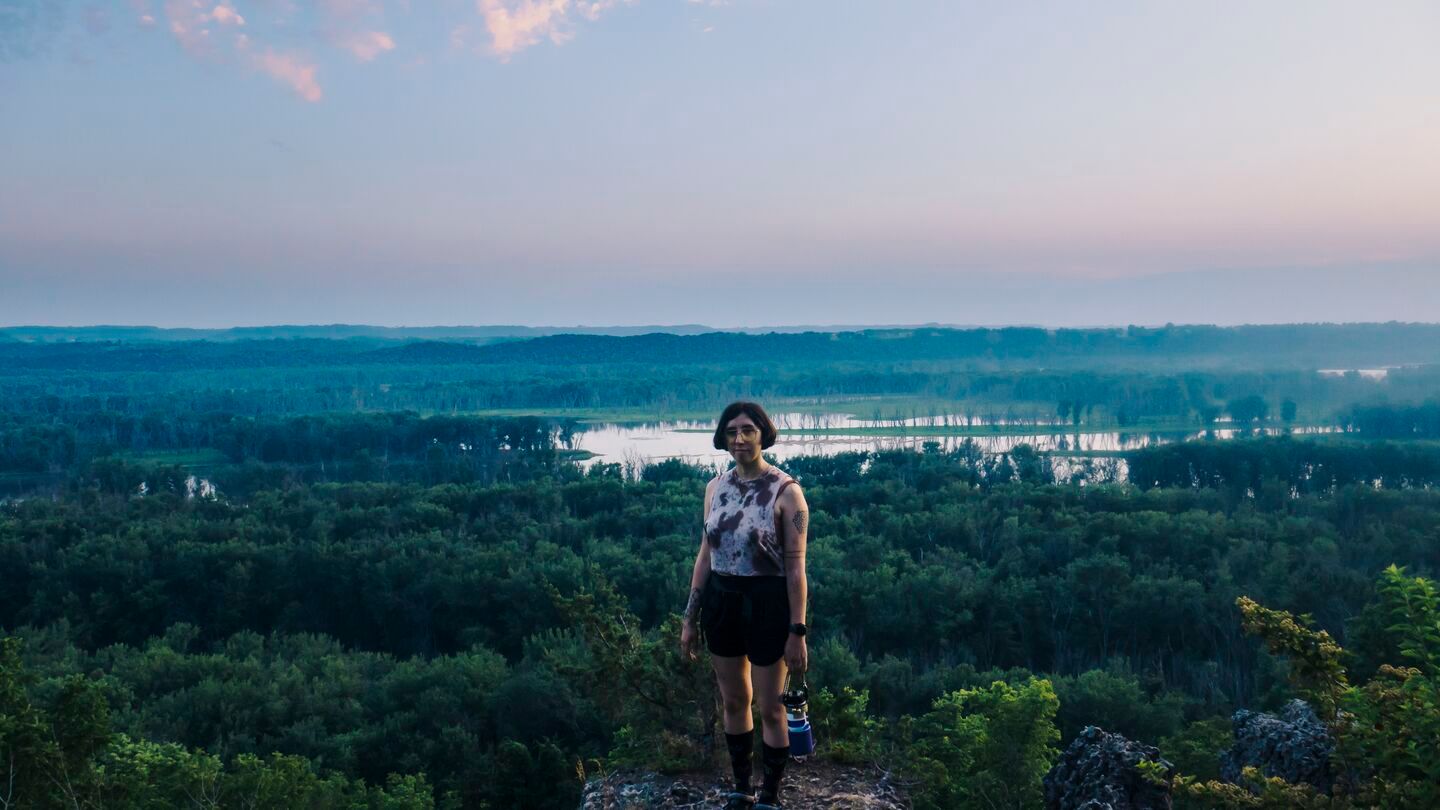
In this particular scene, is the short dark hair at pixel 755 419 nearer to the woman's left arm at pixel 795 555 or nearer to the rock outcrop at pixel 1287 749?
the woman's left arm at pixel 795 555

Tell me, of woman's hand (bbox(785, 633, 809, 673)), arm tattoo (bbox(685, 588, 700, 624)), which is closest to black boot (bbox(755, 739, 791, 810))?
woman's hand (bbox(785, 633, 809, 673))

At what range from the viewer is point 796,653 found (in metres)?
5.42

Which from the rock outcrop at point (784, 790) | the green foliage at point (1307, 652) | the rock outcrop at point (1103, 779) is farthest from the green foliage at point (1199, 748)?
the green foliage at point (1307, 652)

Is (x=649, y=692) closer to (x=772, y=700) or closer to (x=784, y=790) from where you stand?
(x=784, y=790)

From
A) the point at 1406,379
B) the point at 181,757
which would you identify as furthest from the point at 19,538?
the point at 1406,379

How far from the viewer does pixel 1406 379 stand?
14362 cm

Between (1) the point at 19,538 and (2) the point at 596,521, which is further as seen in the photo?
(2) the point at 596,521

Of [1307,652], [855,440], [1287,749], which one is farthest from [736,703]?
[855,440]

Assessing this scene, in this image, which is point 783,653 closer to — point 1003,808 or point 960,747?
point 1003,808

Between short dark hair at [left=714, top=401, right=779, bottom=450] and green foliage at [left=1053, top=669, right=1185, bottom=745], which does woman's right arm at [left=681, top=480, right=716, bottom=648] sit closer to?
short dark hair at [left=714, top=401, right=779, bottom=450]

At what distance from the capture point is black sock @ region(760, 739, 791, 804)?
5.91 m

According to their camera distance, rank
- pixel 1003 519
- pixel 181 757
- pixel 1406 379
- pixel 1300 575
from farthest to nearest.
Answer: pixel 1406 379
pixel 1003 519
pixel 1300 575
pixel 181 757

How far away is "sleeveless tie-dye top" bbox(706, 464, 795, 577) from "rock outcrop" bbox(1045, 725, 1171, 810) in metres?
3.55

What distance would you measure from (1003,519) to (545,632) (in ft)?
84.7
